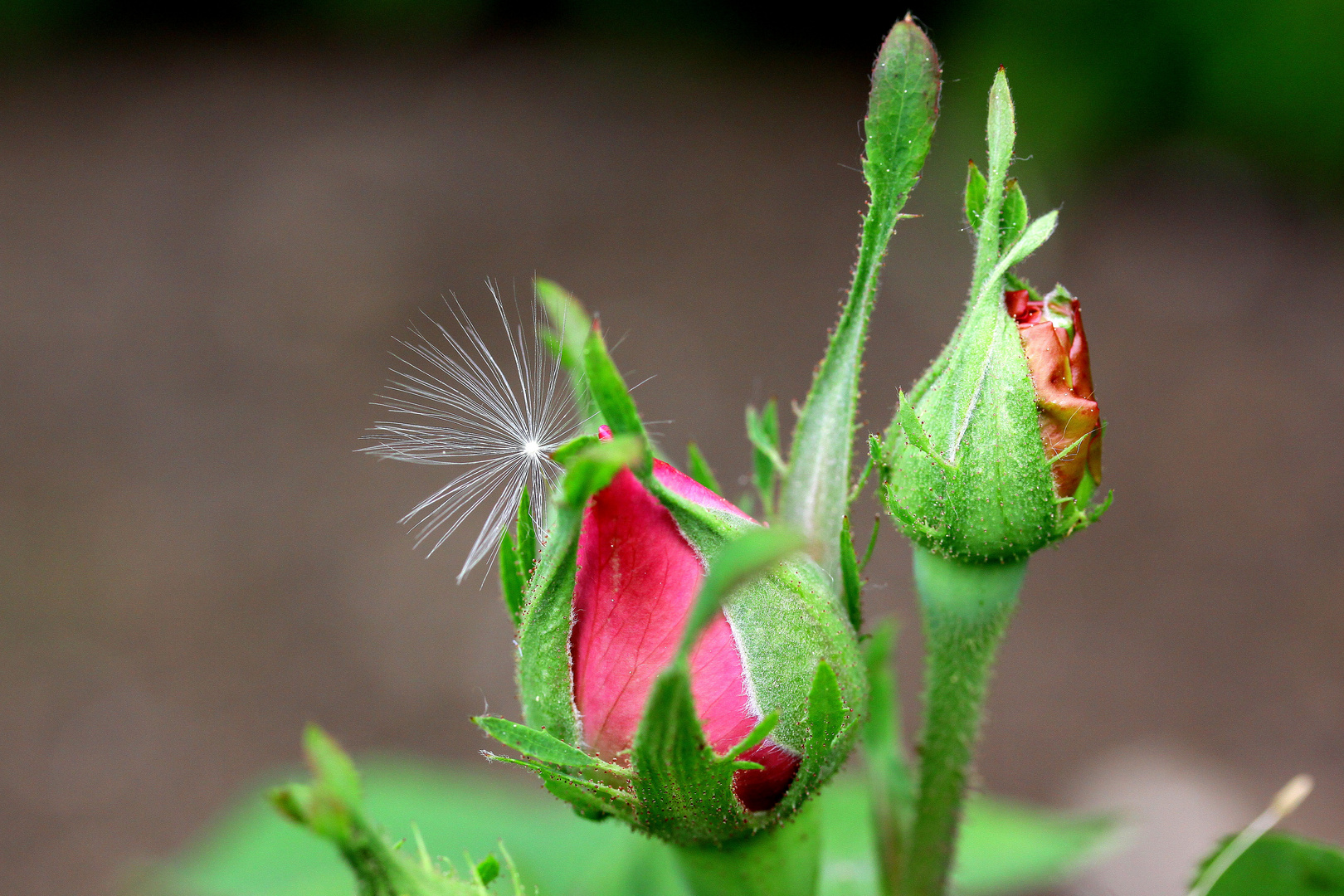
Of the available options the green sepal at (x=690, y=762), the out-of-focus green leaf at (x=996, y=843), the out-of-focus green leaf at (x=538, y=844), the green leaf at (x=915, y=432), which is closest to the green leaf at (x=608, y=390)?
the green sepal at (x=690, y=762)

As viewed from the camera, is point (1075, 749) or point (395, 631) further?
point (395, 631)

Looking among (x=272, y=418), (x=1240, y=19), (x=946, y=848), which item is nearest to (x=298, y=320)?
(x=272, y=418)

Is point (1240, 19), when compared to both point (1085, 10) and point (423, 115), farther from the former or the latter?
point (423, 115)

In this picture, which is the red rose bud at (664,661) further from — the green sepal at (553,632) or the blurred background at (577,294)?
the blurred background at (577,294)

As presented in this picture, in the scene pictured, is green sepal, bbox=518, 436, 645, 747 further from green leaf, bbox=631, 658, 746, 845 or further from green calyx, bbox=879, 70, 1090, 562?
green calyx, bbox=879, 70, 1090, 562

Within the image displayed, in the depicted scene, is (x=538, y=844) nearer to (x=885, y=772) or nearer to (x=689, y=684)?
(x=885, y=772)

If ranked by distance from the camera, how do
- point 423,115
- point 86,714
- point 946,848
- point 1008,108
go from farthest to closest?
1. point 423,115
2. point 86,714
3. point 946,848
4. point 1008,108

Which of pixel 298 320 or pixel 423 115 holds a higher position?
pixel 423 115

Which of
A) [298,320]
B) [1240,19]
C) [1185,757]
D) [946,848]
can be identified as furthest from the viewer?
[298,320]
